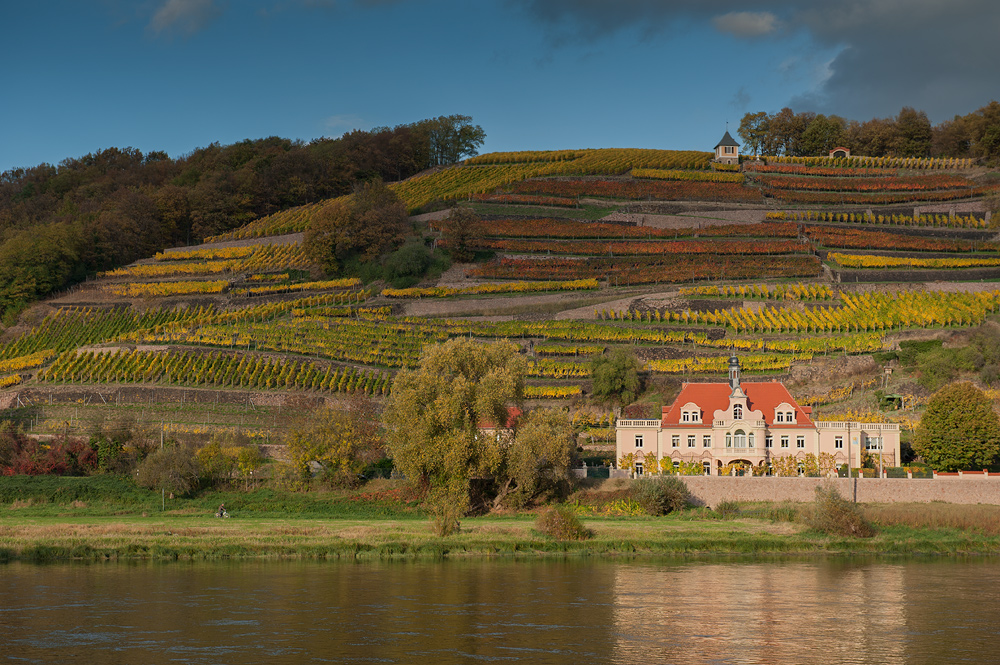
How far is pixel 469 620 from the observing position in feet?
87.7

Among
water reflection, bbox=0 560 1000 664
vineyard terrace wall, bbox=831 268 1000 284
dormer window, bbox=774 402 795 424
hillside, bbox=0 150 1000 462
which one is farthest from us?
vineyard terrace wall, bbox=831 268 1000 284

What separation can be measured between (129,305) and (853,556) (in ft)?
206

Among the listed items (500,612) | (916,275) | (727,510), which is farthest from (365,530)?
(916,275)

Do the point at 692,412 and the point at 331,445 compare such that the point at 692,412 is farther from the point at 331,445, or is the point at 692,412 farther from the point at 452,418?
the point at 331,445

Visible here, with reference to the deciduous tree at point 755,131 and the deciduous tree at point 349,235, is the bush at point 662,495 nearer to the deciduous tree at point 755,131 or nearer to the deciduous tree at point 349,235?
the deciduous tree at point 349,235

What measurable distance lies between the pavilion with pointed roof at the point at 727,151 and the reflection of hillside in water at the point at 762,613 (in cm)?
8161

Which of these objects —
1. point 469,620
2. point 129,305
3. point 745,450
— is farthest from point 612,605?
point 129,305

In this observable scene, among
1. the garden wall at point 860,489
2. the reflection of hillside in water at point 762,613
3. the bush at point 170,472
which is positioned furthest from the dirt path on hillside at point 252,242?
the reflection of hillside in water at point 762,613

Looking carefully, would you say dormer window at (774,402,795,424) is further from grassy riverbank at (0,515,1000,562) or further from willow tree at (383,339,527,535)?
willow tree at (383,339,527,535)

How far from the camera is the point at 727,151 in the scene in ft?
374

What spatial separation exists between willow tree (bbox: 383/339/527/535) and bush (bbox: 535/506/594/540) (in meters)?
4.15

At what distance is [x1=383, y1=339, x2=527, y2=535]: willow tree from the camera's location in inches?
1758

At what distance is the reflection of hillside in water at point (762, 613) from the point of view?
78.4 ft

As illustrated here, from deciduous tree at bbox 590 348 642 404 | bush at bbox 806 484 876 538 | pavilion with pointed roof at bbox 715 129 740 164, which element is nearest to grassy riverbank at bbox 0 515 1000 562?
bush at bbox 806 484 876 538
